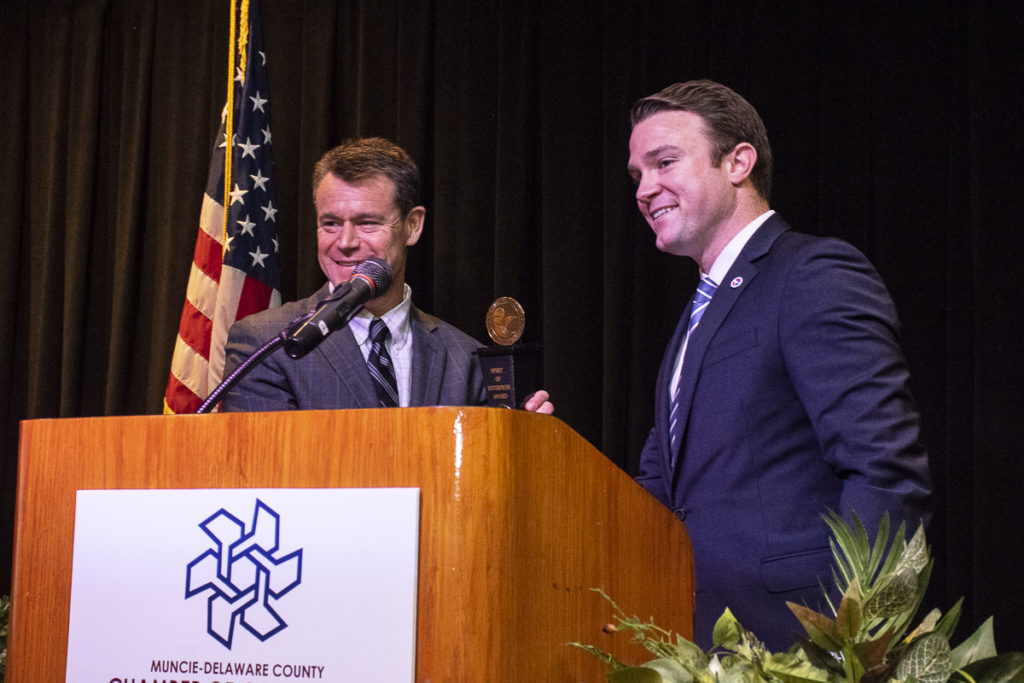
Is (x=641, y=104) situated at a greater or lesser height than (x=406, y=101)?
lesser

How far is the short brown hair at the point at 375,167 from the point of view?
2.79m

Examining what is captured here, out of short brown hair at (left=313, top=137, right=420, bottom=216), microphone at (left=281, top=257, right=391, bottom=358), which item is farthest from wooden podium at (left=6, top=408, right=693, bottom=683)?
short brown hair at (left=313, top=137, right=420, bottom=216)

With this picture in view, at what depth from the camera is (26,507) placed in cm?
142

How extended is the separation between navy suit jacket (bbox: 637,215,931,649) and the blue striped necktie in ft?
0.07

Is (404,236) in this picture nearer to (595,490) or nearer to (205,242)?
(205,242)

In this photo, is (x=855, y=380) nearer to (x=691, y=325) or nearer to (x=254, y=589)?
(x=691, y=325)

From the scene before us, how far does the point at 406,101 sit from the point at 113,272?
67.1 inches

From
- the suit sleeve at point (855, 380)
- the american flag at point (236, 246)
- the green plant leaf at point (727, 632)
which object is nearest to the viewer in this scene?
the green plant leaf at point (727, 632)

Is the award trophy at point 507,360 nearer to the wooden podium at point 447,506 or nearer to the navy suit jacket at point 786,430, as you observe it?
the wooden podium at point 447,506

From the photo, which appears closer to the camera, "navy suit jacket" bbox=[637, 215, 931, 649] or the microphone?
the microphone

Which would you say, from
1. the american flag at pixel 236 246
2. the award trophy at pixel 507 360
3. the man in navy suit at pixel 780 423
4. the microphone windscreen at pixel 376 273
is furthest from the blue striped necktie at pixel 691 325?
the american flag at pixel 236 246

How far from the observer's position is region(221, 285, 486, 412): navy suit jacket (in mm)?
2488

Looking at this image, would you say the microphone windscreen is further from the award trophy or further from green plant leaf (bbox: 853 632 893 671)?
green plant leaf (bbox: 853 632 893 671)

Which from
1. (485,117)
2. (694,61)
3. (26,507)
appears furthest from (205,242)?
(26,507)
